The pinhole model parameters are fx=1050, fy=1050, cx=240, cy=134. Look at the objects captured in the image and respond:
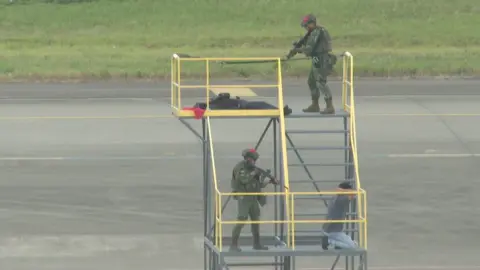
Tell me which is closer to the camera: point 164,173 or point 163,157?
point 164,173

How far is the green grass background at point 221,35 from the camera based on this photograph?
5694 cm

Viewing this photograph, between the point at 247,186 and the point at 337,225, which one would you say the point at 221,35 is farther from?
the point at 337,225

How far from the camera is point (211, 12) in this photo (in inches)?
3014

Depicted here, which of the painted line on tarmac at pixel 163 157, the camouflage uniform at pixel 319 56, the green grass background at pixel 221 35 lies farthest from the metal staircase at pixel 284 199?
the green grass background at pixel 221 35

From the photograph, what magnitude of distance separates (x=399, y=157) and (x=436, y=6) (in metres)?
41.5

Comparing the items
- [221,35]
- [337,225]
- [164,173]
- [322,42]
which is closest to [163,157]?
[164,173]

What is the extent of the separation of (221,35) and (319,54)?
4742cm

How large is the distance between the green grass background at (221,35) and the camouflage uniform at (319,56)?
3242cm

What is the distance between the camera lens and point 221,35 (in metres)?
69.6

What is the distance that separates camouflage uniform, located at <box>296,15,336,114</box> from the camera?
73.4ft

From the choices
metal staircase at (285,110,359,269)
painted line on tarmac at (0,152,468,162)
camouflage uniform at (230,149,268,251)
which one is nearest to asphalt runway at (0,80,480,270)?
painted line on tarmac at (0,152,468,162)

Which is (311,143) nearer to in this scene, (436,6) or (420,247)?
(420,247)

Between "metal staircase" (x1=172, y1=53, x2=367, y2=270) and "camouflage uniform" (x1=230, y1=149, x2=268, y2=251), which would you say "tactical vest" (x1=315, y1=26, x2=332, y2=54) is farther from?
"camouflage uniform" (x1=230, y1=149, x2=268, y2=251)

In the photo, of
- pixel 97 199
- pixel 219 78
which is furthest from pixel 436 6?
pixel 97 199
